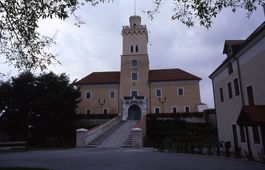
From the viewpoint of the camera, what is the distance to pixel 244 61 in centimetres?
1780

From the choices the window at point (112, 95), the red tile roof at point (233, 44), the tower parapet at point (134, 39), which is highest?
the tower parapet at point (134, 39)

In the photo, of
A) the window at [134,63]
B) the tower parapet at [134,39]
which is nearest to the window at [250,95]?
the window at [134,63]

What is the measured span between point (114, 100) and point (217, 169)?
140 feet

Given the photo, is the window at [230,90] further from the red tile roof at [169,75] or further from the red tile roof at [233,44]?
the red tile roof at [169,75]

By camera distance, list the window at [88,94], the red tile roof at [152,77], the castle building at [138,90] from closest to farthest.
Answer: the castle building at [138,90], the red tile roof at [152,77], the window at [88,94]

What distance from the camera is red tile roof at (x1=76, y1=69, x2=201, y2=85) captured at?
52834mm

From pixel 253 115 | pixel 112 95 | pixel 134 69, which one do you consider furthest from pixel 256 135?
pixel 134 69

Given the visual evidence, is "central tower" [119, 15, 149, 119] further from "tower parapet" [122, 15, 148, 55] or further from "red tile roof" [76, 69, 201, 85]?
"red tile roof" [76, 69, 201, 85]

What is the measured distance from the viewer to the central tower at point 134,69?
50.6m

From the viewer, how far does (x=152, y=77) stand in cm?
5438

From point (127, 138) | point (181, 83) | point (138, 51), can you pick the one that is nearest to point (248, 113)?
point (127, 138)

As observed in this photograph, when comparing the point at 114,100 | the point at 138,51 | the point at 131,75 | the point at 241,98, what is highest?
the point at 138,51

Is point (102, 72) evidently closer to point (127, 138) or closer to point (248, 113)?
point (127, 138)

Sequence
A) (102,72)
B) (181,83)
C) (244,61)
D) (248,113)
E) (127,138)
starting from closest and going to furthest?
1. (248,113)
2. (244,61)
3. (127,138)
4. (181,83)
5. (102,72)
